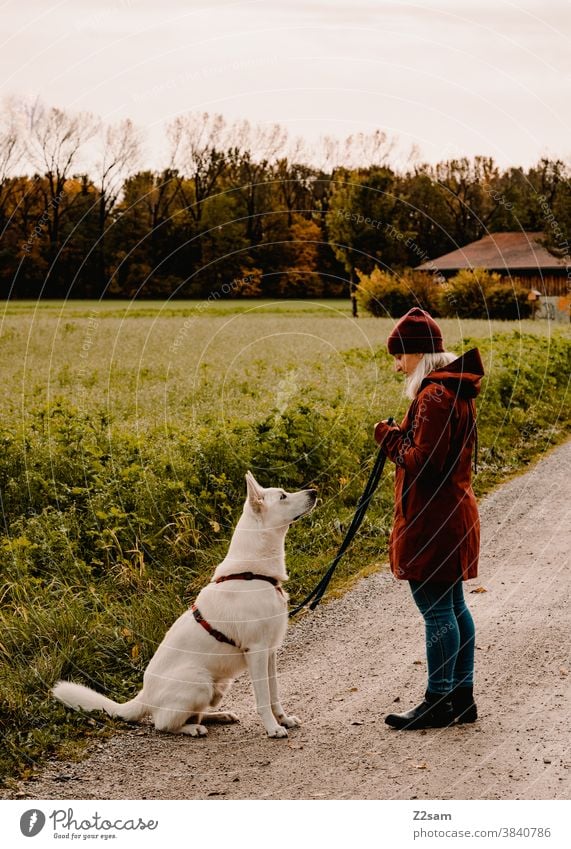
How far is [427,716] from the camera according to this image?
→ 5.38 metres

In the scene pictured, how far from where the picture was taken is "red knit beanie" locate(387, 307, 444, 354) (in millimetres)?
5113

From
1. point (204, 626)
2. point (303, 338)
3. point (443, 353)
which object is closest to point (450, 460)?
point (443, 353)

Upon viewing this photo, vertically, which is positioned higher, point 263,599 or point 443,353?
point 443,353

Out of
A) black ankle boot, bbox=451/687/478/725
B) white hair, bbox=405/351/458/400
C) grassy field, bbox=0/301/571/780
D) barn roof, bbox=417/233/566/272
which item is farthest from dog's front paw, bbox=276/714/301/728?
barn roof, bbox=417/233/566/272

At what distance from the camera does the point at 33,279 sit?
90.5ft

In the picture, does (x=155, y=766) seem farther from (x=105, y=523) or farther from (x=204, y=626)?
(x=105, y=523)

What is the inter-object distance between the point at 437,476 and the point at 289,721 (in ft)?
5.52

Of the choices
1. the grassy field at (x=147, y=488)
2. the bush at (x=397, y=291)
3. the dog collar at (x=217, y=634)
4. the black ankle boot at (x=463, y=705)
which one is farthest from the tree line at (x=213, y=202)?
the black ankle boot at (x=463, y=705)

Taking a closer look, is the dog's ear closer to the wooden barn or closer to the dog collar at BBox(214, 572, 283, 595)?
the dog collar at BBox(214, 572, 283, 595)

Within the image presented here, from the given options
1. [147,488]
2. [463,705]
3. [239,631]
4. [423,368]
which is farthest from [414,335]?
[147,488]

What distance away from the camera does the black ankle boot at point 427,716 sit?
5.36 meters

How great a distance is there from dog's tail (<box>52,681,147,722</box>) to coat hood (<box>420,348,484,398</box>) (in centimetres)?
253

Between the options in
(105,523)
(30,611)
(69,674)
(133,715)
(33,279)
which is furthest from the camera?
(33,279)

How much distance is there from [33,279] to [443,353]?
2416cm
